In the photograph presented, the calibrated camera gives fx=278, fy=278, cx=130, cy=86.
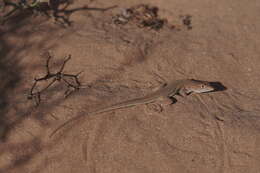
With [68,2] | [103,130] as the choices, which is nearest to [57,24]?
[68,2]

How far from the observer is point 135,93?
17.3ft

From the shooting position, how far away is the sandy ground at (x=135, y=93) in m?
4.30

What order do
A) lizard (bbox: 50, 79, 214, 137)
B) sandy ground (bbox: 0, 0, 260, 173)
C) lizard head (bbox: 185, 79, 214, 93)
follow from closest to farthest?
sandy ground (bbox: 0, 0, 260, 173) < lizard (bbox: 50, 79, 214, 137) < lizard head (bbox: 185, 79, 214, 93)

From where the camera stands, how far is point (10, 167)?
4121mm

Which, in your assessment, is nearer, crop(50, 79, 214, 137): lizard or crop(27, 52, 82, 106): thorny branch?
crop(27, 52, 82, 106): thorny branch

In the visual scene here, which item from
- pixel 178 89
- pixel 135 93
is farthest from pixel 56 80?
pixel 178 89

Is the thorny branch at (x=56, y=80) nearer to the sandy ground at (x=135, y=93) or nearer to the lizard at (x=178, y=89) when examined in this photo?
the sandy ground at (x=135, y=93)

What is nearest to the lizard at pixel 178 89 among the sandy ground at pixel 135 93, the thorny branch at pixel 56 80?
the sandy ground at pixel 135 93

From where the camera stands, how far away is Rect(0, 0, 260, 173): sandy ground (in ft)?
14.1

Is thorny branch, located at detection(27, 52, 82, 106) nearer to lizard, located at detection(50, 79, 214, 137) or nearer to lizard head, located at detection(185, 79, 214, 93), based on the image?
lizard, located at detection(50, 79, 214, 137)

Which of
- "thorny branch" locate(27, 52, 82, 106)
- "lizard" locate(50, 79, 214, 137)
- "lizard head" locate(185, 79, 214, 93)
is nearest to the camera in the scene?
"thorny branch" locate(27, 52, 82, 106)

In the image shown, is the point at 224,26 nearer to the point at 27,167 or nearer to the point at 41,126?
the point at 41,126

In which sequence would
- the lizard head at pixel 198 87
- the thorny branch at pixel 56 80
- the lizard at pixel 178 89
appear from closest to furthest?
the thorny branch at pixel 56 80 → the lizard at pixel 178 89 → the lizard head at pixel 198 87

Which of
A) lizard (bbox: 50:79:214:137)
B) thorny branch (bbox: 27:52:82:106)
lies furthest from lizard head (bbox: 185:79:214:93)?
thorny branch (bbox: 27:52:82:106)
